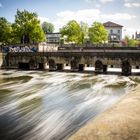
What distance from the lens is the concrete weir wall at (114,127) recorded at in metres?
6.59

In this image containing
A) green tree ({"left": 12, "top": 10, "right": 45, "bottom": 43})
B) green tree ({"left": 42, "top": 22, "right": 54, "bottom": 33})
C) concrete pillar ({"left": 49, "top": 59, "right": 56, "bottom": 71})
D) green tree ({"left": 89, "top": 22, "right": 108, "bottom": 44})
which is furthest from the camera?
green tree ({"left": 42, "top": 22, "right": 54, "bottom": 33})

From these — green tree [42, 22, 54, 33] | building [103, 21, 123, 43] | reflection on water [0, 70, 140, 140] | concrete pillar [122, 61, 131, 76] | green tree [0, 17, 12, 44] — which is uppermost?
green tree [42, 22, 54, 33]

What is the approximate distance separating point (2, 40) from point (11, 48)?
1572 cm

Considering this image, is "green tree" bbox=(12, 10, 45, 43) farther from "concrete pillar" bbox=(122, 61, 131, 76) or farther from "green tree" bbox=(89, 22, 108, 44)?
"concrete pillar" bbox=(122, 61, 131, 76)

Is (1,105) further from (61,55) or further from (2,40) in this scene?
(2,40)

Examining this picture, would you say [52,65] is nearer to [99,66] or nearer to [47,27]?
[99,66]

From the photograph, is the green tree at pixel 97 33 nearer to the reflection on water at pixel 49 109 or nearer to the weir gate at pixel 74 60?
the weir gate at pixel 74 60

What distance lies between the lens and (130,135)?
6.66m

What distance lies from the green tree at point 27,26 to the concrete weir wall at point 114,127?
46.8 metres

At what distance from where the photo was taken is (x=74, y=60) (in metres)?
36.6

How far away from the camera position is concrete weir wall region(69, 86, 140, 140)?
21.6 ft

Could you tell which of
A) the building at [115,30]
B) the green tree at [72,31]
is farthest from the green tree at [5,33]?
the building at [115,30]

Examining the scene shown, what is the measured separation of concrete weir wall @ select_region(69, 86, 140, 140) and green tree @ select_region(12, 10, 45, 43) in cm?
4681

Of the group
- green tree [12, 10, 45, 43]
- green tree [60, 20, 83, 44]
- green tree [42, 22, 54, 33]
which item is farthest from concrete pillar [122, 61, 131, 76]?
green tree [42, 22, 54, 33]
